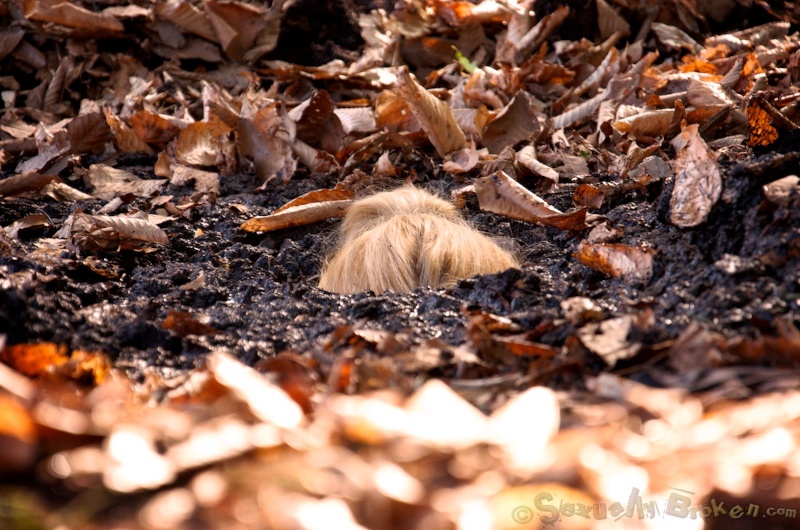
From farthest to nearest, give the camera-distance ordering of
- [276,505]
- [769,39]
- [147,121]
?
[769,39] < [147,121] < [276,505]

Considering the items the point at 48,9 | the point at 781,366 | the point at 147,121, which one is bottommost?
the point at 147,121

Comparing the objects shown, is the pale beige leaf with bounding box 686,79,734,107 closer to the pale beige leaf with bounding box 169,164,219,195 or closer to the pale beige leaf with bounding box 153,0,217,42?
the pale beige leaf with bounding box 169,164,219,195

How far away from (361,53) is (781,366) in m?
2.99

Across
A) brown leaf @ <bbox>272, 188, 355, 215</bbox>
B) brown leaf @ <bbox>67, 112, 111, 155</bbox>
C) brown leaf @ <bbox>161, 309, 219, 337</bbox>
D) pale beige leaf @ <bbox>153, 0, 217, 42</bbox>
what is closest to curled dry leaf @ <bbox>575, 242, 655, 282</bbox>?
brown leaf @ <bbox>161, 309, 219, 337</bbox>

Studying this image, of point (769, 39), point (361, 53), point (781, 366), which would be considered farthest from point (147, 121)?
point (769, 39)

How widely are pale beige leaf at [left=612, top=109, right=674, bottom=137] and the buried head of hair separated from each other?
33.3 inches

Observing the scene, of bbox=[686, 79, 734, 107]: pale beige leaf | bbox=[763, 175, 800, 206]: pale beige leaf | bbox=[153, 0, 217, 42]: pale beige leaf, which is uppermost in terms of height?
bbox=[763, 175, 800, 206]: pale beige leaf

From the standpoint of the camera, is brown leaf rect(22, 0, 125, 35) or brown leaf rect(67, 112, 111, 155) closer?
brown leaf rect(67, 112, 111, 155)

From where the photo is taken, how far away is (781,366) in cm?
109

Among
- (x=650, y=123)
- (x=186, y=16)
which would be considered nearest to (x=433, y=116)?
(x=650, y=123)

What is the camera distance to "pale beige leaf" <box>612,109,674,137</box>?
257cm

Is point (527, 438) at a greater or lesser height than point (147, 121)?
greater

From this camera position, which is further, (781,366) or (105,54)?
(105,54)

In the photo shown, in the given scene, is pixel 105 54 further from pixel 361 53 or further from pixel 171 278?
pixel 171 278
